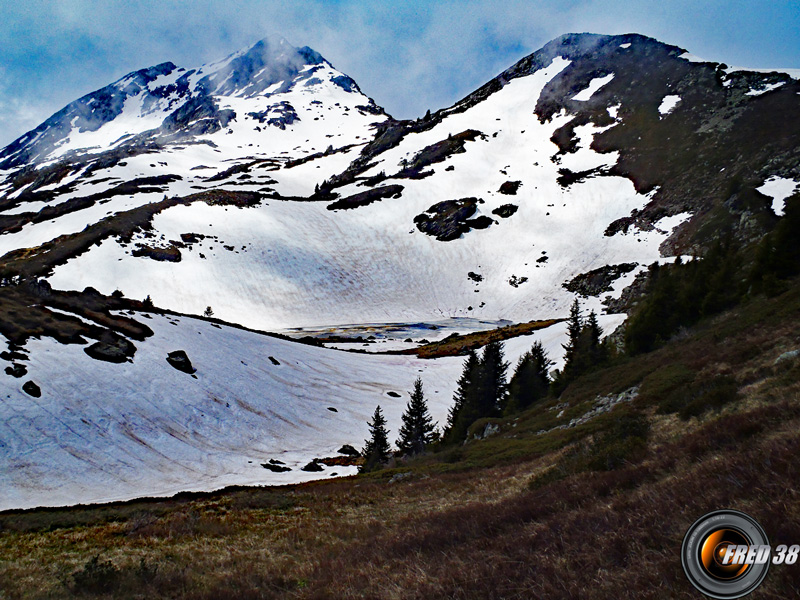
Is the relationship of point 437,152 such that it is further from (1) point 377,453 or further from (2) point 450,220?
(1) point 377,453

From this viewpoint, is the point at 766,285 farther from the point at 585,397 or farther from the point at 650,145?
the point at 650,145

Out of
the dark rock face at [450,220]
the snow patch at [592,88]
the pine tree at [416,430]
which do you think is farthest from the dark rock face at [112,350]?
the snow patch at [592,88]

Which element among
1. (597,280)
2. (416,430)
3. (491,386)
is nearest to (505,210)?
(597,280)

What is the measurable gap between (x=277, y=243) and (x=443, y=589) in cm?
10384

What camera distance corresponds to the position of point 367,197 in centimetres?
12788

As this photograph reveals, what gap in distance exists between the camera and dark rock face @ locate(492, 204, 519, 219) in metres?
115

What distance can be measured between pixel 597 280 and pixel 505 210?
39837 mm

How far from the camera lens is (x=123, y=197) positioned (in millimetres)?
129500

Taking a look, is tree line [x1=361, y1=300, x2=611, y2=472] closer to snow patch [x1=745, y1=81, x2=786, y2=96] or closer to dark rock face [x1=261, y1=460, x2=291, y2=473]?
dark rock face [x1=261, y1=460, x2=291, y2=473]

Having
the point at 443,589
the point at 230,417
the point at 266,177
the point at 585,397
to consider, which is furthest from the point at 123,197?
the point at 443,589

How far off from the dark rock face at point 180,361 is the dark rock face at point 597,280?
228ft

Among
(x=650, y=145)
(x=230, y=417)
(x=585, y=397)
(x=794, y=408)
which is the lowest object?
(x=794, y=408)

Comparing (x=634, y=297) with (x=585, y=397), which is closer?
(x=585, y=397)

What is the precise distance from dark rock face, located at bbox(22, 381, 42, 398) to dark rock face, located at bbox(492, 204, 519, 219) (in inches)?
4148
